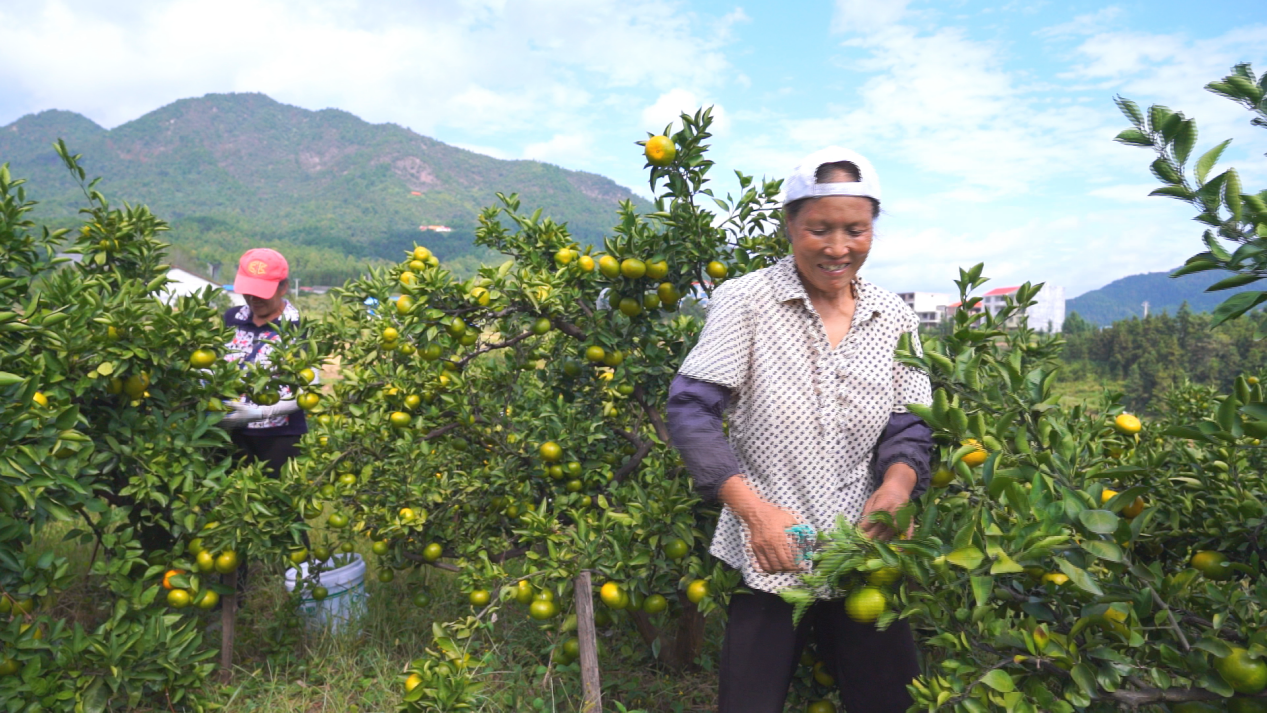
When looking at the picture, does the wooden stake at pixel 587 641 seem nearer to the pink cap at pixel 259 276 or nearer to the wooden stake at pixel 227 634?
the wooden stake at pixel 227 634

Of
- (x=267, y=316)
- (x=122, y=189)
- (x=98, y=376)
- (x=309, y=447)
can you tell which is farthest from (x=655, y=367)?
(x=122, y=189)

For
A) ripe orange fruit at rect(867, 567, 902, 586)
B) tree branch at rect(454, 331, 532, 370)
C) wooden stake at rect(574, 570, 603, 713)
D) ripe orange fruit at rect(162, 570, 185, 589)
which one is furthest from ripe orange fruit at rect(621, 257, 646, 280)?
ripe orange fruit at rect(162, 570, 185, 589)

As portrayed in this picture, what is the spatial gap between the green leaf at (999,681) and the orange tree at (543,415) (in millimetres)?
682

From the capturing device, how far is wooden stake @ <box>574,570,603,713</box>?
6.23ft

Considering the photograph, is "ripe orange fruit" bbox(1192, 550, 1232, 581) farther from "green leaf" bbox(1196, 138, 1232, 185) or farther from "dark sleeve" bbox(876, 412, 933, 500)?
"green leaf" bbox(1196, 138, 1232, 185)

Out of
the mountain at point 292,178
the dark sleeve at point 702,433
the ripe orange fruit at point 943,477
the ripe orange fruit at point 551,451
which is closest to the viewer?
the dark sleeve at point 702,433

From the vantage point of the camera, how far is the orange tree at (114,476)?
206 cm

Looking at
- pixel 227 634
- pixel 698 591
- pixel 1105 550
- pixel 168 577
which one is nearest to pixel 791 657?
pixel 698 591

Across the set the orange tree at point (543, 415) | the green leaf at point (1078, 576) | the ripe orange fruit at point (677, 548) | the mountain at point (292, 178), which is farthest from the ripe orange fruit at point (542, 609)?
Answer: the mountain at point (292, 178)

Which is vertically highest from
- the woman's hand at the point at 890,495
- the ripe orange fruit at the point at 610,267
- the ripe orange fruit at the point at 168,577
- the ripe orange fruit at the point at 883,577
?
the ripe orange fruit at the point at 610,267

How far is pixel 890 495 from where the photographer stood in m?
1.42

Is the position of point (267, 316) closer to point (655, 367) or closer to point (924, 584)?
point (655, 367)

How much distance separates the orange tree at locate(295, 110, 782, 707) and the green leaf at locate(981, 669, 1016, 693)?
2.24 ft

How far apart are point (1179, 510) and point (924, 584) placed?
0.75 meters
